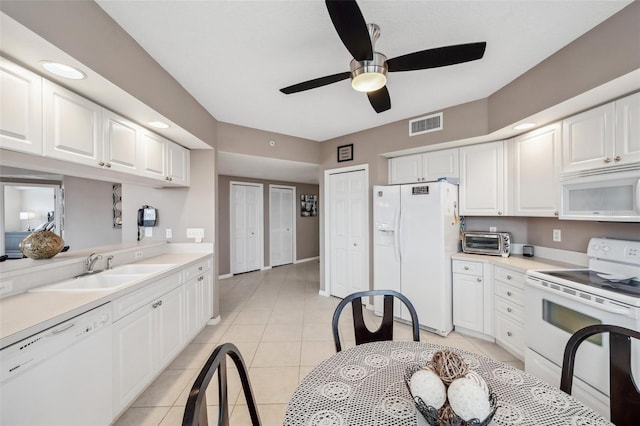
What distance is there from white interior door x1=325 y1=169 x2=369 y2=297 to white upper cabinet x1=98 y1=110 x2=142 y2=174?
261cm

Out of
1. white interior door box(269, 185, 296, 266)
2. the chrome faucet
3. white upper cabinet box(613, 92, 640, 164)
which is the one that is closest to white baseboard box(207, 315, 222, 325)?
the chrome faucet

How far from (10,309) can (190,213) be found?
6.20 feet

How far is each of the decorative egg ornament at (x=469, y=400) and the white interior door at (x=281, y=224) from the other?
18.6 feet

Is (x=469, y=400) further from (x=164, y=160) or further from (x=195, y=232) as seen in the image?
(x=195, y=232)

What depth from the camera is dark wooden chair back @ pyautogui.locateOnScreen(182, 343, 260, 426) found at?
61 centimetres

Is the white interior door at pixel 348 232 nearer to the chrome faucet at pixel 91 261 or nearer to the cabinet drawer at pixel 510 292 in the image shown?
the cabinet drawer at pixel 510 292

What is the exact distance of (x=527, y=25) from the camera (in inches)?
62.4

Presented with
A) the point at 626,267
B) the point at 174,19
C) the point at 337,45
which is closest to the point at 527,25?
the point at 337,45

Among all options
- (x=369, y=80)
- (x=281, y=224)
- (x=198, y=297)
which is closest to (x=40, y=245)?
(x=198, y=297)

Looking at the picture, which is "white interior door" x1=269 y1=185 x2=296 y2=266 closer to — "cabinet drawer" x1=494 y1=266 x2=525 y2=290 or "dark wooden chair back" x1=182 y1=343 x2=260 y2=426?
"cabinet drawer" x1=494 y1=266 x2=525 y2=290

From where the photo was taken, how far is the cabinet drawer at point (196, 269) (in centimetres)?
250

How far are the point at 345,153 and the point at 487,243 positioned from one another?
2.23 meters

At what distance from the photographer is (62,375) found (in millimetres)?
1246

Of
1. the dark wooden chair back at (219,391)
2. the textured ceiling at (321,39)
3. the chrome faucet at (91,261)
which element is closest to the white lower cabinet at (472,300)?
the textured ceiling at (321,39)
